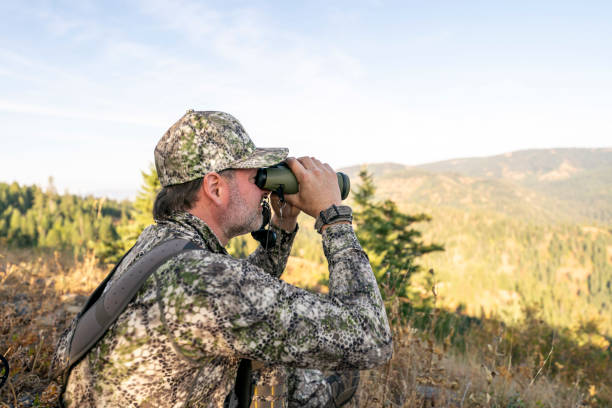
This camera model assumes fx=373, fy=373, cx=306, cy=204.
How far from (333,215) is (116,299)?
0.99 meters

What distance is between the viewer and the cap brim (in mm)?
1865

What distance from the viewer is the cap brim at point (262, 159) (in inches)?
73.4

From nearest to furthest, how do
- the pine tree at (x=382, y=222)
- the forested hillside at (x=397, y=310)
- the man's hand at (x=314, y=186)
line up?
the man's hand at (x=314, y=186) → the forested hillside at (x=397, y=310) → the pine tree at (x=382, y=222)

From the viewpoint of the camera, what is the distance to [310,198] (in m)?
1.92

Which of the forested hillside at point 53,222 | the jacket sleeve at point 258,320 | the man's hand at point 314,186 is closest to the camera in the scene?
the jacket sleeve at point 258,320

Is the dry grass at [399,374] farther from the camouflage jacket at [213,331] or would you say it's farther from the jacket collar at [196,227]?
the jacket collar at [196,227]

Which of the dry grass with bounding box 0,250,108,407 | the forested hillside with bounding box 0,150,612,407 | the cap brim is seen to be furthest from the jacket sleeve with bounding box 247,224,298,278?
the dry grass with bounding box 0,250,108,407

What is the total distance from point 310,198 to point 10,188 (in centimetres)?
5762

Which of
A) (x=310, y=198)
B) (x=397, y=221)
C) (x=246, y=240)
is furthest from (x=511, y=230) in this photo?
(x=310, y=198)

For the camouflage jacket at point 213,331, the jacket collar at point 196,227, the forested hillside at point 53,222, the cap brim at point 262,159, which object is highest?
the cap brim at point 262,159

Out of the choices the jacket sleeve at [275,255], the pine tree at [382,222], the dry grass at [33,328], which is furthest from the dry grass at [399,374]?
the pine tree at [382,222]

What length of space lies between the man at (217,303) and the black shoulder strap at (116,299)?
0.12 ft

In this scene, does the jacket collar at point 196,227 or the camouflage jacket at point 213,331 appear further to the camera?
the jacket collar at point 196,227

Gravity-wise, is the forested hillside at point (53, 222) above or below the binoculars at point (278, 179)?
below
